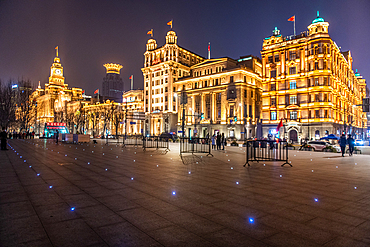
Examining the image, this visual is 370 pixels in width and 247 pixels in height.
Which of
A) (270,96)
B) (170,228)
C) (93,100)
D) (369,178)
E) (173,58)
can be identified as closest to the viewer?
(170,228)

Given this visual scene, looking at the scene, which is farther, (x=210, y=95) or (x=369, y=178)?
(x=210, y=95)

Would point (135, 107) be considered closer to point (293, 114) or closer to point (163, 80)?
point (163, 80)

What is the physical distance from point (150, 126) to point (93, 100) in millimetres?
68345

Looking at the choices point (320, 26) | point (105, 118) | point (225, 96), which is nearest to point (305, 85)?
A: point (320, 26)

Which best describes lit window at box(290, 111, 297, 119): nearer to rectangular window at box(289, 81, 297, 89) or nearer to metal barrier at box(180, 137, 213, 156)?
rectangular window at box(289, 81, 297, 89)

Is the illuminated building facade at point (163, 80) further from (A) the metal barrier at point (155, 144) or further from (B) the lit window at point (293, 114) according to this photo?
(A) the metal barrier at point (155, 144)

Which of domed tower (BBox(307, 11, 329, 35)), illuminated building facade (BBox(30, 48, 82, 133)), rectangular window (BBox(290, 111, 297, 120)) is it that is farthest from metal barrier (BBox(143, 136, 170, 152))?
illuminated building facade (BBox(30, 48, 82, 133))

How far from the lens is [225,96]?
223 ft

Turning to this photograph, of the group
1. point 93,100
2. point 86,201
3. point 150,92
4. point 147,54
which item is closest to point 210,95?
point 150,92

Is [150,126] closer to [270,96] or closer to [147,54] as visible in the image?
[147,54]

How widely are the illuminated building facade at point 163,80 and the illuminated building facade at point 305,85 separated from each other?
33.5 m

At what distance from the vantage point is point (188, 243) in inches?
158

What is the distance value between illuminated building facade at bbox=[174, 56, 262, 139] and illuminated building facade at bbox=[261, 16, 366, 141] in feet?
19.2

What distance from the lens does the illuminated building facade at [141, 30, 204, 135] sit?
3327 inches
